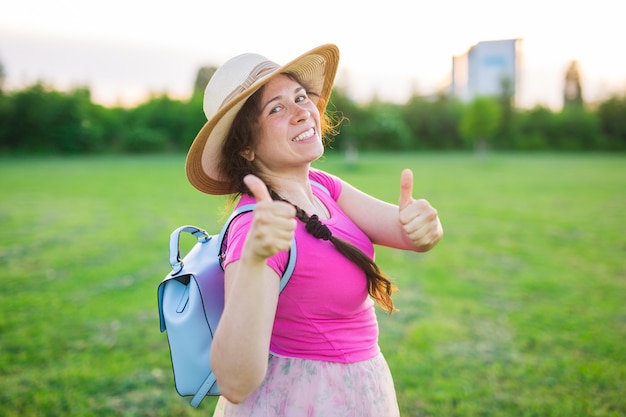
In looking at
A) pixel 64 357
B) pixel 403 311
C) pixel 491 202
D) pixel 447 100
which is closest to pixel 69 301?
pixel 64 357

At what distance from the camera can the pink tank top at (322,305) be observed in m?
1.26

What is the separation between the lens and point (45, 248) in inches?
287

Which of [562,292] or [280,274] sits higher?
[280,274]

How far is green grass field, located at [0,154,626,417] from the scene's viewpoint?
3191 mm

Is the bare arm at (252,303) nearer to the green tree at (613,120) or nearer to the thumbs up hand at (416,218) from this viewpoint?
the thumbs up hand at (416,218)

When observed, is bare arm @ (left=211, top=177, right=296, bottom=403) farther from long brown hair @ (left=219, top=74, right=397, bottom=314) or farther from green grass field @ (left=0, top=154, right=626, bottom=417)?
green grass field @ (left=0, top=154, right=626, bottom=417)

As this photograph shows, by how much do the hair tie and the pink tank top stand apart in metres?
0.02

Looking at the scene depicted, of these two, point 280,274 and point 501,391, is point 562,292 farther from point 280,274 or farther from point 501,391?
point 280,274

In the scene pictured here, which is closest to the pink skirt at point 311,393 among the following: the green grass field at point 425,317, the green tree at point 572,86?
the green grass field at point 425,317

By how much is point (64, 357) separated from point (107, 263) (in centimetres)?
285

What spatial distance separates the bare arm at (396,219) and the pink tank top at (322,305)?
0.13 metres

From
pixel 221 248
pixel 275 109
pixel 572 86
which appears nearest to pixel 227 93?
pixel 275 109

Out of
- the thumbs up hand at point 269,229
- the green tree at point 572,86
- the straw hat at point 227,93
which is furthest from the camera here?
the green tree at point 572,86

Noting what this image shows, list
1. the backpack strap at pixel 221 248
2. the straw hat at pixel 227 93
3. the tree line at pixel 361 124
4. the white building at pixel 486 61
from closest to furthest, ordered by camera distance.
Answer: the backpack strap at pixel 221 248, the straw hat at pixel 227 93, the white building at pixel 486 61, the tree line at pixel 361 124
